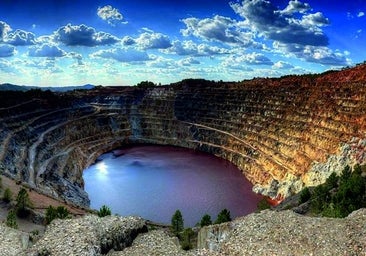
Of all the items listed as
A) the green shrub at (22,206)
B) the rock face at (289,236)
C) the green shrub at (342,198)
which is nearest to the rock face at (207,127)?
the green shrub at (22,206)

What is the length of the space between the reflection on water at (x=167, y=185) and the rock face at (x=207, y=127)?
138 inches

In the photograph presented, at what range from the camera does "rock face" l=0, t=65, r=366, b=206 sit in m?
72.2

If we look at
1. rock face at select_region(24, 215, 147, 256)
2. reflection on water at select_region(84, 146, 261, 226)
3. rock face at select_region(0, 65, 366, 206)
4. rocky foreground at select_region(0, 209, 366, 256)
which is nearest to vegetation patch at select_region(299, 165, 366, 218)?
rocky foreground at select_region(0, 209, 366, 256)

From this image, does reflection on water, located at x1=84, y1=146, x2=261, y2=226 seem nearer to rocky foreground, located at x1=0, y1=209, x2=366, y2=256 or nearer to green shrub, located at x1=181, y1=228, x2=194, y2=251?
green shrub, located at x1=181, y1=228, x2=194, y2=251

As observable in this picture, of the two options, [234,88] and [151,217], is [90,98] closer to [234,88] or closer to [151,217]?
[234,88]

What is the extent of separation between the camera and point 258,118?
326 feet

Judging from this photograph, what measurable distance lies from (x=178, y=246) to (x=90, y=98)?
108787 mm

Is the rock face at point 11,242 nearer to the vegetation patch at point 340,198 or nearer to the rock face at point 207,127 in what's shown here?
the vegetation patch at point 340,198

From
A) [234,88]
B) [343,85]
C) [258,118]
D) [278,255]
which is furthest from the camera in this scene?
[234,88]

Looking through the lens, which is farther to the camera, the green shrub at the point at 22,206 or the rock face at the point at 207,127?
the rock face at the point at 207,127

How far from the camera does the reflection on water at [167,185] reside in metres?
66.6

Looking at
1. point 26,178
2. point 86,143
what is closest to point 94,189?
point 26,178

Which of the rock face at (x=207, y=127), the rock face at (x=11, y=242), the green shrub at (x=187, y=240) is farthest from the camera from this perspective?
the rock face at (x=207, y=127)

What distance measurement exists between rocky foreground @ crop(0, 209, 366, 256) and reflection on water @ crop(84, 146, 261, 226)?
31175mm
